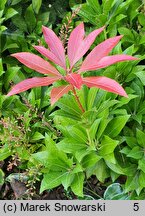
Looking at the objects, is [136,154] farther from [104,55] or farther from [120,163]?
[104,55]

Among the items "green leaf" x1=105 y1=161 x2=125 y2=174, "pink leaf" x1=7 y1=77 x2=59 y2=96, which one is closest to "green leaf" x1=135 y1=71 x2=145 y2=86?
"green leaf" x1=105 y1=161 x2=125 y2=174

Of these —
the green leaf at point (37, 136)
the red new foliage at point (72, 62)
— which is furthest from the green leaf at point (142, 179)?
the red new foliage at point (72, 62)

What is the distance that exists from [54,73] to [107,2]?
0.92m

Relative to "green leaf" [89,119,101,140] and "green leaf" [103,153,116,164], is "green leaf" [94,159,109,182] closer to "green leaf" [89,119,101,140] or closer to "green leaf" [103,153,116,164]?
"green leaf" [103,153,116,164]

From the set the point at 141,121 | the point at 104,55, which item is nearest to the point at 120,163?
the point at 141,121

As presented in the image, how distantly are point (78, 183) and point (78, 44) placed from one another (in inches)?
31.0

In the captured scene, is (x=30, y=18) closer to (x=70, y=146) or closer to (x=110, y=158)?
(x=70, y=146)

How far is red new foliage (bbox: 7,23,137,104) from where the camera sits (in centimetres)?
158

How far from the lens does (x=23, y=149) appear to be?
230cm

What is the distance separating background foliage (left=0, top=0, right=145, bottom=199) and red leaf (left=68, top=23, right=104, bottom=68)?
0.88 ft

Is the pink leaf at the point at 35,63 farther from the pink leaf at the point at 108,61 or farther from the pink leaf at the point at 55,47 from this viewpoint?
the pink leaf at the point at 108,61

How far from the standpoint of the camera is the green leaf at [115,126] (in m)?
2.08

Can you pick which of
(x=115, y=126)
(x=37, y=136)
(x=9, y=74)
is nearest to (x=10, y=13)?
(x=9, y=74)

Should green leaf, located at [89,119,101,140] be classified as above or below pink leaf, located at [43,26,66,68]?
below
